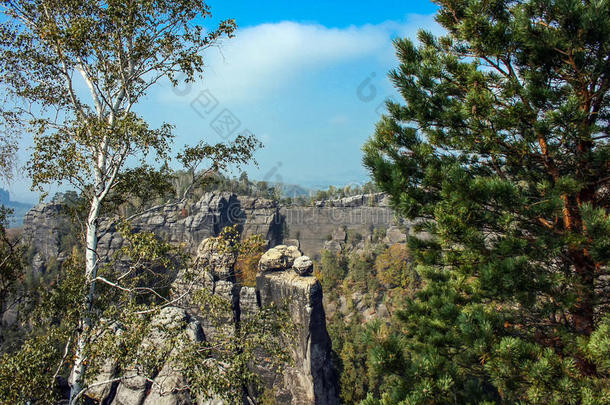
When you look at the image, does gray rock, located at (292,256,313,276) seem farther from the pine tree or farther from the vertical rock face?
the pine tree

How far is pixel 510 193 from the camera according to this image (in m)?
4.19

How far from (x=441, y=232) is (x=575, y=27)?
292cm

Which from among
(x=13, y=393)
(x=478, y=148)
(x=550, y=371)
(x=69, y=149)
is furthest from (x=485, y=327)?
(x=69, y=149)

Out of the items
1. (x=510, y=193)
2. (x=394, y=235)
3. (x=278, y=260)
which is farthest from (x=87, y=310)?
(x=394, y=235)

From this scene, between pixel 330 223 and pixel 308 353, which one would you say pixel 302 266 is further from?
pixel 330 223

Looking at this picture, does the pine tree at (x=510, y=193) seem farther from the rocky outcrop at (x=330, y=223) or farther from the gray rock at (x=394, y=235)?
the rocky outcrop at (x=330, y=223)

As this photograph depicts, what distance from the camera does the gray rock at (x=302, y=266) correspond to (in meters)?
24.3

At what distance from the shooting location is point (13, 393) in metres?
4.95

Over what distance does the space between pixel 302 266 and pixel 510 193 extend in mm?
20814

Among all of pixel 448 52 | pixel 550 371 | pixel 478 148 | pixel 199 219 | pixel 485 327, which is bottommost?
pixel 550 371

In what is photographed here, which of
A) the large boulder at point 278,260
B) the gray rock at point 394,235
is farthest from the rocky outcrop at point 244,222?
the large boulder at point 278,260

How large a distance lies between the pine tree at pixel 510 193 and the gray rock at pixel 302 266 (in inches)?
738

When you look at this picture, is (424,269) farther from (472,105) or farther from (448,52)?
(448,52)

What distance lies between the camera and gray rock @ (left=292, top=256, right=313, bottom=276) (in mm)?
24328
